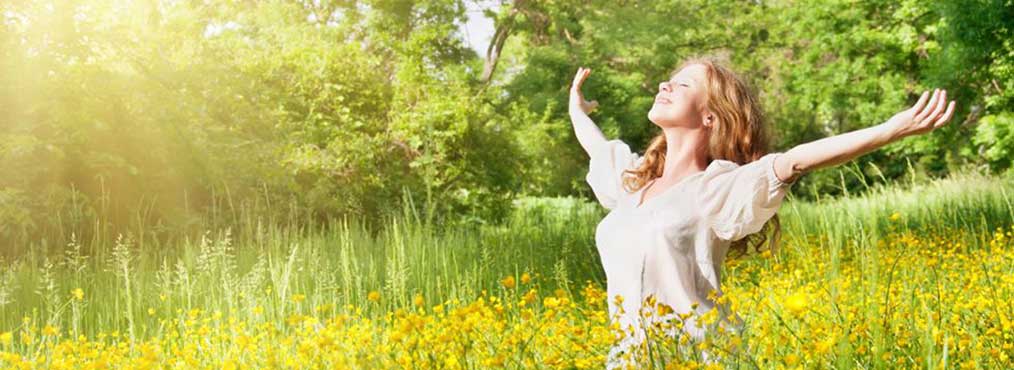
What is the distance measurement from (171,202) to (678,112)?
7.04 m

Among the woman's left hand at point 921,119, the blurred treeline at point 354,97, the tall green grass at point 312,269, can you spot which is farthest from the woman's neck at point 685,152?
the tall green grass at point 312,269

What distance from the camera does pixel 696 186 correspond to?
2693 millimetres

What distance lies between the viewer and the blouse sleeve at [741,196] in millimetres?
2555

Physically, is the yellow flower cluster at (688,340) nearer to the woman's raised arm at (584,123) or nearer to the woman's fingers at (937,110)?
the woman's fingers at (937,110)

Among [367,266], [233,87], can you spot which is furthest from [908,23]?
[367,266]

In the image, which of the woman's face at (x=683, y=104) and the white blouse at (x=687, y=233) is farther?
the woman's face at (x=683, y=104)

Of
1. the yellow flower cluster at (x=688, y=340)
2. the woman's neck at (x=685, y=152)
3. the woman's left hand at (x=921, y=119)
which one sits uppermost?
the woman's left hand at (x=921, y=119)

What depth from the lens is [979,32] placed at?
10750 mm

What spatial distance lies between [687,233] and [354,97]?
10.2 meters

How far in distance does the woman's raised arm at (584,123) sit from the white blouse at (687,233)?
25.2 inches

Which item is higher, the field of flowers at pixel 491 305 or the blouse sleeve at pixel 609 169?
the blouse sleeve at pixel 609 169

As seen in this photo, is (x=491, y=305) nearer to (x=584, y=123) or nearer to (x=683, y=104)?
(x=584, y=123)

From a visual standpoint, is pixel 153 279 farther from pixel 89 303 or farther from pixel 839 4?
pixel 839 4

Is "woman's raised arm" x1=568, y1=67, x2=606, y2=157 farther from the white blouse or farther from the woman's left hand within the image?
the woman's left hand
